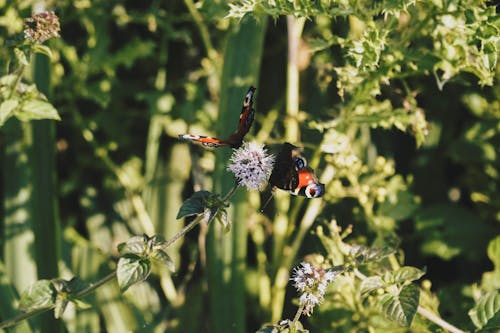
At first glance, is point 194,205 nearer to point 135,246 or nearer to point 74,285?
point 135,246

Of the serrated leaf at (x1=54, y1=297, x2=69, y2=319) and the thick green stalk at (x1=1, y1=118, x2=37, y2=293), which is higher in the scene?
the thick green stalk at (x1=1, y1=118, x2=37, y2=293)

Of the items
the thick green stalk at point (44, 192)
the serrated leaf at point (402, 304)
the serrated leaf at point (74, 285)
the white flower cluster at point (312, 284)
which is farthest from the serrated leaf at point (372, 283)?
the thick green stalk at point (44, 192)

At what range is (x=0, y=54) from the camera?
1.66 metres

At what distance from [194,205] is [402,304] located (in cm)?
40

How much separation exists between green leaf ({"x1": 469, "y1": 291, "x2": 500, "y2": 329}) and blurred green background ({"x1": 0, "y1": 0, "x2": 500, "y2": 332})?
0.12 meters

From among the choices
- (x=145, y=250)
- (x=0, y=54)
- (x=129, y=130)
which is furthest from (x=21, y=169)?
(x=145, y=250)

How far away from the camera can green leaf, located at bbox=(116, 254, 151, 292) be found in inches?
41.4

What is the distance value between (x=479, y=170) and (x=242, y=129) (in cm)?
112

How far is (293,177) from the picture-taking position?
1.03 m

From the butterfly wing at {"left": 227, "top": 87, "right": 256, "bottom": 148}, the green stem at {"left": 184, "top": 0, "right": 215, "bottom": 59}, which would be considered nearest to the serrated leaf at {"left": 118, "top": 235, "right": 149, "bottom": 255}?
the butterfly wing at {"left": 227, "top": 87, "right": 256, "bottom": 148}

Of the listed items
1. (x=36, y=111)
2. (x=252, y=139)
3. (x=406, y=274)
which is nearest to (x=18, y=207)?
(x=36, y=111)

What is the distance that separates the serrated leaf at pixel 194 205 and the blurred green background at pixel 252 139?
0.35 meters

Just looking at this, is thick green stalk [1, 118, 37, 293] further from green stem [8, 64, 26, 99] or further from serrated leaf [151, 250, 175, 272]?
serrated leaf [151, 250, 175, 272]

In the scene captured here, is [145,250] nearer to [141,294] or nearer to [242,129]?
[242,129]
